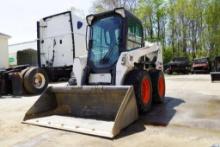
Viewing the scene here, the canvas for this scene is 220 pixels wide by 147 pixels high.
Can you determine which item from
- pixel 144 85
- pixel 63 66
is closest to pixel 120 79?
pixel 144 85

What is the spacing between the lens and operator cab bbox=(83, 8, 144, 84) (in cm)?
592

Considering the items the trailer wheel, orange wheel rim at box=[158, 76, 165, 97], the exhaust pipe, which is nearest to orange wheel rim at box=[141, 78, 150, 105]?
the exhaust pipe

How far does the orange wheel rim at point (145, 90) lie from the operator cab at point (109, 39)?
2.18ft

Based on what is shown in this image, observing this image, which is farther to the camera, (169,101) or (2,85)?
(2,85)

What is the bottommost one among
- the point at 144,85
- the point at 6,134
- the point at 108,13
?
the point at 6,134

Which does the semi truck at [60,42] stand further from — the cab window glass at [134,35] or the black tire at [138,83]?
the black tire at [138,83]

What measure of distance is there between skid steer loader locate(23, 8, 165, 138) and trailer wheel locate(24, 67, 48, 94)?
4.11 metres

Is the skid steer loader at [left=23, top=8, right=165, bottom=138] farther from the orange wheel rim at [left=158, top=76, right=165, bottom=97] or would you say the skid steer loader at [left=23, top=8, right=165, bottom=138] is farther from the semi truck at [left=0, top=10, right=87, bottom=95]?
the semi truck at [left=0, top=10, right=87, bottom=95]

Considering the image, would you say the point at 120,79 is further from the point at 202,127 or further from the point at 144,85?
the point at 202,127

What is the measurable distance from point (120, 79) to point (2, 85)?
6349 mm

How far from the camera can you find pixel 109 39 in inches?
241

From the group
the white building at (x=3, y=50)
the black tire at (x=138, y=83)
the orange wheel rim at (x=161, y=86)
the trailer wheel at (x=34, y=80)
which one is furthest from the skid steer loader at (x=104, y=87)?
the white building at (x=3, y=50)

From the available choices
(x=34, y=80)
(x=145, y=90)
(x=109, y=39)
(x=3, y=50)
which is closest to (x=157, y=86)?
(x=145, y=90)

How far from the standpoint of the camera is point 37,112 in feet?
17.9
